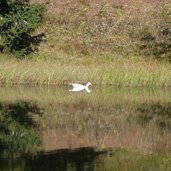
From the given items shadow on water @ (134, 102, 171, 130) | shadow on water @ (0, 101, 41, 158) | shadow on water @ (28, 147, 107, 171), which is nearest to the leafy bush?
shadow on water @ (0, 101, 41, 158)

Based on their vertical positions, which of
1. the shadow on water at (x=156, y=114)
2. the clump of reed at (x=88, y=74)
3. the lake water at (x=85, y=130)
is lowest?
the shadow on water at (x=156, y=114)

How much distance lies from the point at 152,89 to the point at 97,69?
8.74 feet

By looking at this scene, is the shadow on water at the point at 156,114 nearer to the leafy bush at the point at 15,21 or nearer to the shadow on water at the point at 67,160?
the shadow on water at the point at 67,160

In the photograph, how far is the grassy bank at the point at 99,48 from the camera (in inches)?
1028

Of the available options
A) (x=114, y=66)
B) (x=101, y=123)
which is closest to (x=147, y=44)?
(x=114, y=66)

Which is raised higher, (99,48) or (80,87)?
(99,48)

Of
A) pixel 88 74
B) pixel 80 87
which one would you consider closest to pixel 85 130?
pixel 80 87

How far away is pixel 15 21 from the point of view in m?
28.1

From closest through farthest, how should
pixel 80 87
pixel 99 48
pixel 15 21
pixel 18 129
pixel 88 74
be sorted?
pixel 18 129 < pixel 80 87 < pixel 88 74 < pixel 15 21 < pixel 99 48

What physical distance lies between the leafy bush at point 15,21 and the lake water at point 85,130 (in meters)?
4.29

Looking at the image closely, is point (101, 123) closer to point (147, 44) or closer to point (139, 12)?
point (147, 44)

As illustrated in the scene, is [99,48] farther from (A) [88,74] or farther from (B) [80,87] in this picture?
(B) [80,87]

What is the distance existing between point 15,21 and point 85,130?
13.0 meters

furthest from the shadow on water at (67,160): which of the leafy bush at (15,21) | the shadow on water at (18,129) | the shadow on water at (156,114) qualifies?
the leafy bush at (15,21)
